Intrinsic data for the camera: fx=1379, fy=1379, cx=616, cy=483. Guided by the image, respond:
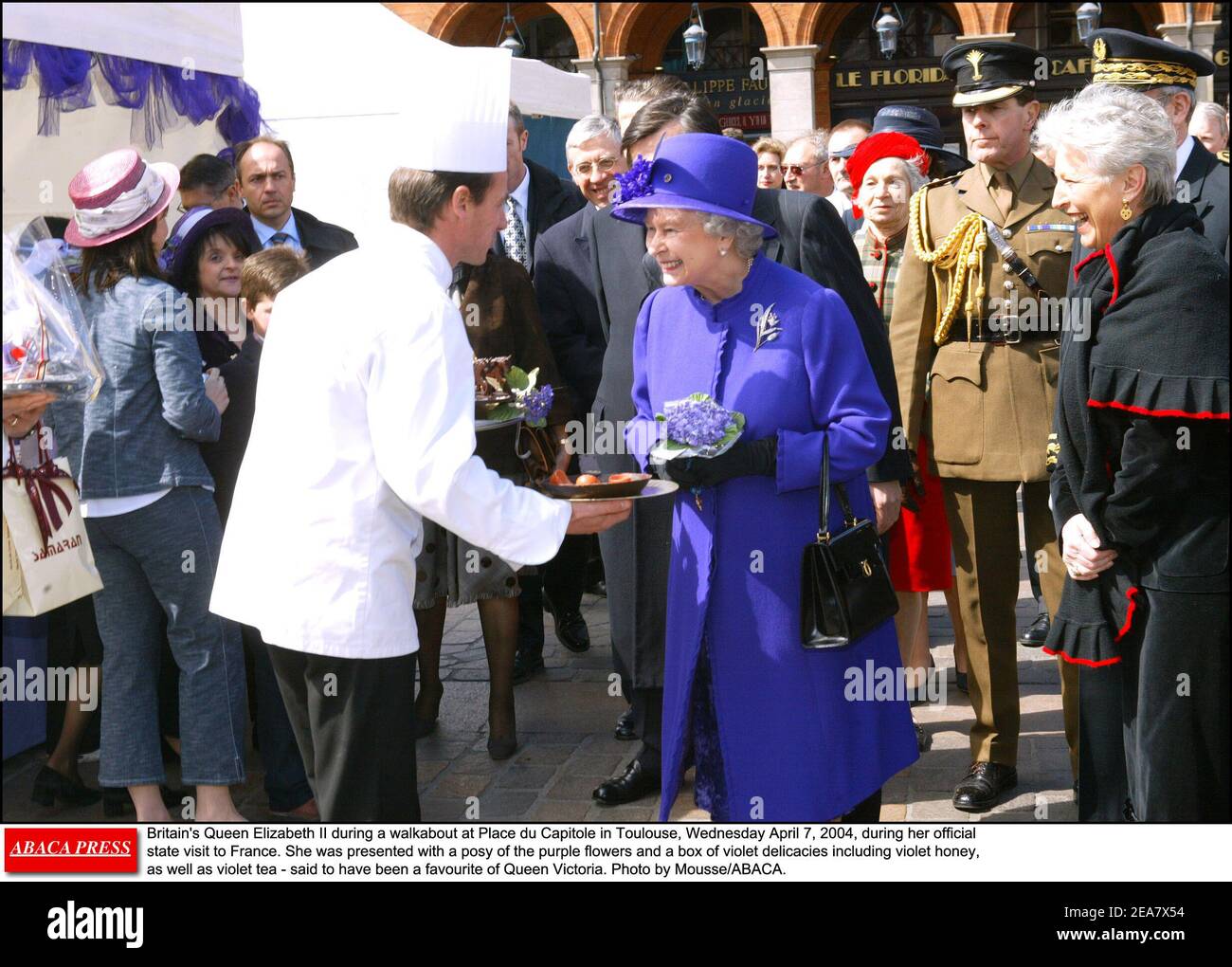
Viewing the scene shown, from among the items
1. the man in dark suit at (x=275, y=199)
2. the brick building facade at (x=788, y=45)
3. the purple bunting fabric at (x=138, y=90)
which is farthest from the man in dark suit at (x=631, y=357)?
the brick building facade at (x=788, y=45)

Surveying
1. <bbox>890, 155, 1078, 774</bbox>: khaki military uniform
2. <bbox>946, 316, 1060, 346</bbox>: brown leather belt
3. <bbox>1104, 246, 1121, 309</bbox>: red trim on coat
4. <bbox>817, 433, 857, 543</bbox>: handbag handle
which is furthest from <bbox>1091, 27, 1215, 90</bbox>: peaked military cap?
<bbox>817, 433, 857, 543</bbox>: handbag handle

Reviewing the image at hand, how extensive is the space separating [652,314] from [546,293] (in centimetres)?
206

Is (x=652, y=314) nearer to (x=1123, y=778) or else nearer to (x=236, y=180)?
(x=1123, y=778)

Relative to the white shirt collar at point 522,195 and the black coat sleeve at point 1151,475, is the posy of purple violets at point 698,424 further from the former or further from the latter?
the white shirt collar at point 522,195

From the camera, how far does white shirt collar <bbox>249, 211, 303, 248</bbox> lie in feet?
20.9

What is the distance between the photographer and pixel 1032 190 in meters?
4.70

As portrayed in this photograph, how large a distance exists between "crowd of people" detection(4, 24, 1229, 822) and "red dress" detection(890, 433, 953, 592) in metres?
0.02

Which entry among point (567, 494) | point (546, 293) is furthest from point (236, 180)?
point (567, 494)

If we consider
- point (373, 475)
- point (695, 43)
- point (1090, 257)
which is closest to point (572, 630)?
point (1090, 257)

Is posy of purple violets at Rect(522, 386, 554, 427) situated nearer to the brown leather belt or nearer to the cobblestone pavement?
the cobblestone pavement

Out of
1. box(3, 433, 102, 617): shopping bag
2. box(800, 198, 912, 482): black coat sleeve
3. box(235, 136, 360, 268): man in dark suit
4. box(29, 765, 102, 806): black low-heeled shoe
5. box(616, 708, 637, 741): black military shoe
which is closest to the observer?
box(3, 433, 102, 617): shopping bag

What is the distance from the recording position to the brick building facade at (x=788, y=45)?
22.0 meters

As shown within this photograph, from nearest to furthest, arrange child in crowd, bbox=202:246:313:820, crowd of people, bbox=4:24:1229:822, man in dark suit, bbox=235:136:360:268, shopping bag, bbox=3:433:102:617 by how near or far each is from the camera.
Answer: crowd of people, bbox=4:24:1229:822 < shopping bag, bbox=3:433:102:617 < child in crowd, bbox=202:246:313:820 < man in dark suit, bbox=235:136:360:268

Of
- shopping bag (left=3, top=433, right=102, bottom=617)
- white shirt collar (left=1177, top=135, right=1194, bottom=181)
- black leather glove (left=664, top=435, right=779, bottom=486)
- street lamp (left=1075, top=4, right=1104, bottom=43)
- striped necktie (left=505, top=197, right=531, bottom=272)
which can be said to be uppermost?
street lamp (left=1075, top=4, right=1104, bottom=43)
